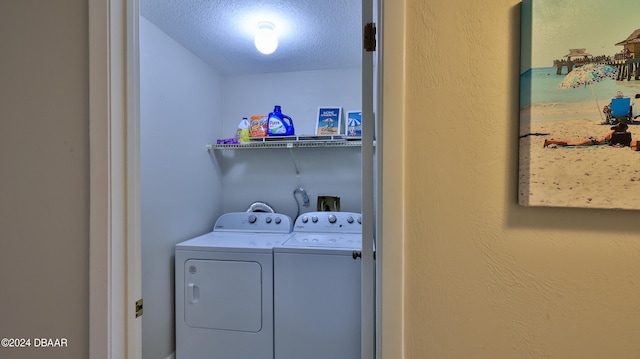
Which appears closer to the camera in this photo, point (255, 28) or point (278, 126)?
point (255, 28)

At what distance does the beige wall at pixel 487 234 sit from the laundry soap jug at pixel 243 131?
196 centimetres

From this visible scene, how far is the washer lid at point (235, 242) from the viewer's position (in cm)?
179

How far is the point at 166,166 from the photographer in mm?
1852

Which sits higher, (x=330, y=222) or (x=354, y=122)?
(x=354, y=122)

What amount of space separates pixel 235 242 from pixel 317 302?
0.76 metres

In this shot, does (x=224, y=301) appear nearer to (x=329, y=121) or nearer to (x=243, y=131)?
(x=243, y=131)

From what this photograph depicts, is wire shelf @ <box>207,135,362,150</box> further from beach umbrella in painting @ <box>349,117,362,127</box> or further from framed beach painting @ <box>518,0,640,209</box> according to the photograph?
framed beach painting @ <box>518,0,640,209</box>

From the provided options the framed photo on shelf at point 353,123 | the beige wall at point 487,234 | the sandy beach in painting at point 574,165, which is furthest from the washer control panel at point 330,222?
the sandy beach in painting at point 574,165

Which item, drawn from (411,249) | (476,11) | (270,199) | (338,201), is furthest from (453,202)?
(270,199)

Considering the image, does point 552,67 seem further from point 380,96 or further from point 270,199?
point 270,199

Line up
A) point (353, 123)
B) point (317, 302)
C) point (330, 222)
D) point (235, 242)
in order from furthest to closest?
point (353, 123)
point (330, 222)
point (235, 242)
point (317, 302)

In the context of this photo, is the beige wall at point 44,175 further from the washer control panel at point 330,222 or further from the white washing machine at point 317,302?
the washer control panel at point 330,222

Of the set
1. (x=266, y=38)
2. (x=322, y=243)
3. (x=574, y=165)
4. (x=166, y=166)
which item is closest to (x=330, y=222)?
(x=322, y=243)

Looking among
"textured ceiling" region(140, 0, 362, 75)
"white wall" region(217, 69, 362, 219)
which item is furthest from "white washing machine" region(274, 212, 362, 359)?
"textured ceiling" region(140, 0, 362, 75)
